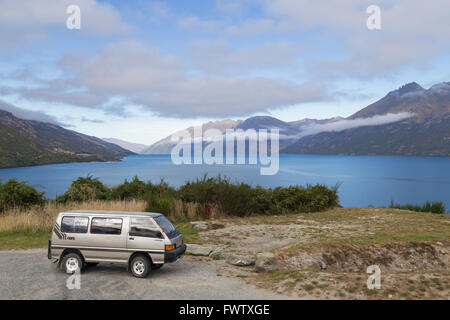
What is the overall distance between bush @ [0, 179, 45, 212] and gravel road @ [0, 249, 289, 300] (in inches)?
426

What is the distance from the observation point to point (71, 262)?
8.53m

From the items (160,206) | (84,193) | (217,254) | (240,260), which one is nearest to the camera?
(240,260)

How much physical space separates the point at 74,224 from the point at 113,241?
1.11 metres

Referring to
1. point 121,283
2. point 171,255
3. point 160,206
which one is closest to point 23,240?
point 160,206

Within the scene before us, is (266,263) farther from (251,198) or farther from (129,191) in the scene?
(129,191)

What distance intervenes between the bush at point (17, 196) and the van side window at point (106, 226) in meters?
13.1

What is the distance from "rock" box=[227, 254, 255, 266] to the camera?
9.51 m

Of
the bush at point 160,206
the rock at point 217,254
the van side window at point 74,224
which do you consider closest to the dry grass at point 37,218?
the bush at point 160,206

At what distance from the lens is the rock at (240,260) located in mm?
9508

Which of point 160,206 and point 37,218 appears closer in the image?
point 37,218

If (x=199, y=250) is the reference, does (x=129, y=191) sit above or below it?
above

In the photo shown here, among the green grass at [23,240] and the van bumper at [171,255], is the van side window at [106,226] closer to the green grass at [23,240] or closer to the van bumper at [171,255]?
the van bumper at [171,255]

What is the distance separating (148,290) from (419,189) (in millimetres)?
72981
